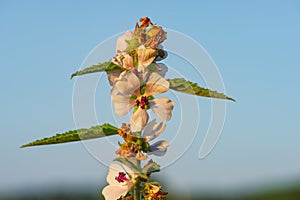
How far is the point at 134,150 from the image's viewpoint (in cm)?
218

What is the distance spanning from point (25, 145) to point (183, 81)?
2.43 ft

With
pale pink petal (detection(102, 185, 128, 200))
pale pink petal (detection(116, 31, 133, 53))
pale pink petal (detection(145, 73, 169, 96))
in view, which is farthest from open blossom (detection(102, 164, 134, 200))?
pale pink petal (detection(116, 31, 133, 53))

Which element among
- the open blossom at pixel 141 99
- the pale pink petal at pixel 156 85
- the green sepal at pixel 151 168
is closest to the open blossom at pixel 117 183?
the green sepal at pixel 151 168

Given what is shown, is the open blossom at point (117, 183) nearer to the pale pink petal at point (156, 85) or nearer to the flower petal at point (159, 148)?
the flower petal at point (159, 148)

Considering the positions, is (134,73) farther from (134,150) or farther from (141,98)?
(134,150)

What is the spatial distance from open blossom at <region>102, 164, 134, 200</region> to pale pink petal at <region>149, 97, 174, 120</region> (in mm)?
287

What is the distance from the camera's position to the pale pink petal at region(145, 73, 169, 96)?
2.19 m

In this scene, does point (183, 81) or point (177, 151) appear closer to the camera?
point (177, 151)

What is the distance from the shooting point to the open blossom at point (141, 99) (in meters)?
2.19

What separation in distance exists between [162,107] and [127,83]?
176mm

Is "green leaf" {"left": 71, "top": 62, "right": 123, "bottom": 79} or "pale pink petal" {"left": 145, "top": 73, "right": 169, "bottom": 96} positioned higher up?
"green leaf" {"left": 71, "top": 62, "right": 123, "bottom": 79}

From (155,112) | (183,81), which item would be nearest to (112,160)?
(155,112)

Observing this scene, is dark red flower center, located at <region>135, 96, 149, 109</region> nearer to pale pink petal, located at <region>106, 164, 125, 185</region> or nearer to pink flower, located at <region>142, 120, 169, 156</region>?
pink flower, located at <region>142, 120, 169, 156</region>

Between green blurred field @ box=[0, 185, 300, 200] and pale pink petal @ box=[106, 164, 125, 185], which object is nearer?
pale pink petal @ box=[106, 164, 125, 185]
